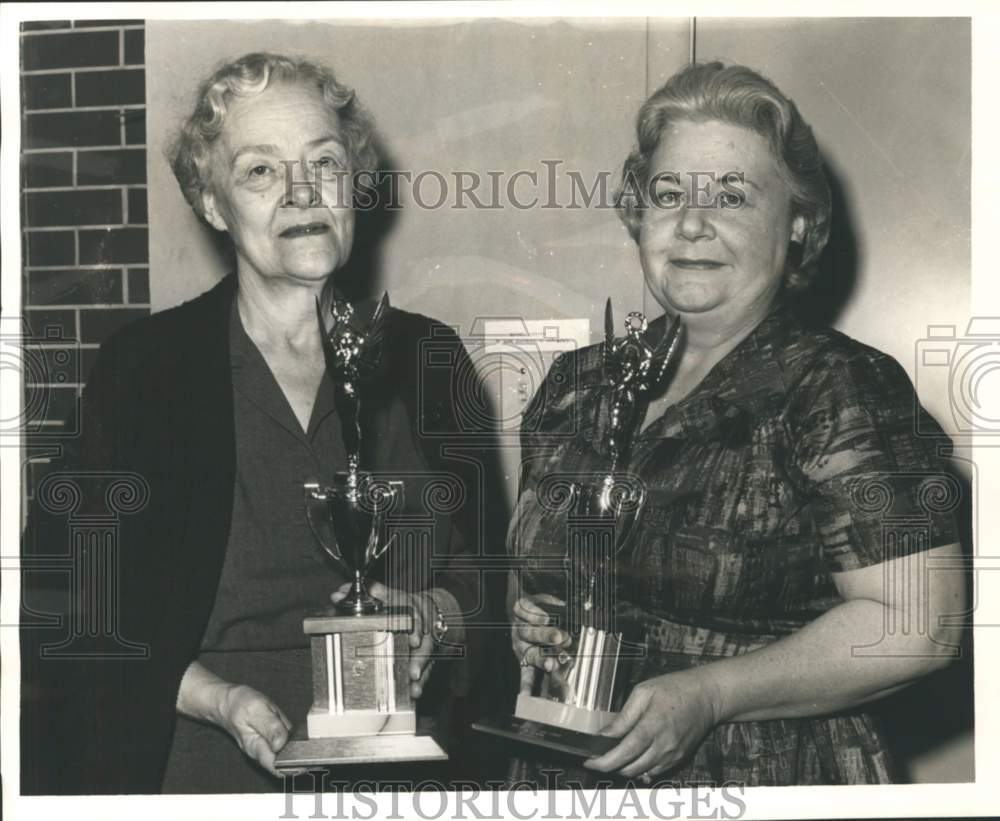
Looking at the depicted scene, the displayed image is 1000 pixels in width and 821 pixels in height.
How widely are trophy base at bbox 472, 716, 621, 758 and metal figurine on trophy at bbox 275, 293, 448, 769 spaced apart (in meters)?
0.13

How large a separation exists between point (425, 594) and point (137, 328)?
742mm

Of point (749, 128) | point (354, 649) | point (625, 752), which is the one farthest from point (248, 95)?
point (625, 752)

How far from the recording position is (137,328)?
2.24 m

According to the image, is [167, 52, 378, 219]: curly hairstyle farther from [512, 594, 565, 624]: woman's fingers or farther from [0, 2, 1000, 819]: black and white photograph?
[512, 594, 565, 624]: woman's fingers

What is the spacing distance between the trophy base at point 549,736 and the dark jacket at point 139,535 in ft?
0.79

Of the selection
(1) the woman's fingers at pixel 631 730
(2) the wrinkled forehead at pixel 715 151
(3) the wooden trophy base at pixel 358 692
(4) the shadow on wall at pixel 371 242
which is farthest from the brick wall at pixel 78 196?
(1) the woman's fingers at pixel 631 730

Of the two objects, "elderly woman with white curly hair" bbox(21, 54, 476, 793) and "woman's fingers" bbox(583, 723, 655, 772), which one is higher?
"elderly woman with white curly hair" bbox(21, 54, 476, 793)

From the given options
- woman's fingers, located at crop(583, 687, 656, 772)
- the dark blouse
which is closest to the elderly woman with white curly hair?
the dark blouse

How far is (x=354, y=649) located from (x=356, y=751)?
0.54 ft

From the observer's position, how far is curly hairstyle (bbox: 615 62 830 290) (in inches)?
85.4

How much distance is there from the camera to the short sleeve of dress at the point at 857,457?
81.3 inches

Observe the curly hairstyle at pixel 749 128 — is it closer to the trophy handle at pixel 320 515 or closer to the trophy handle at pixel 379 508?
the trophy handle at pixel 379 508

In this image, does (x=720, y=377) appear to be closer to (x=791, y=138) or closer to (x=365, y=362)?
(x=791, y=138)

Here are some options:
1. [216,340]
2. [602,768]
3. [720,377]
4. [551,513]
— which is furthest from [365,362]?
[602,768]
